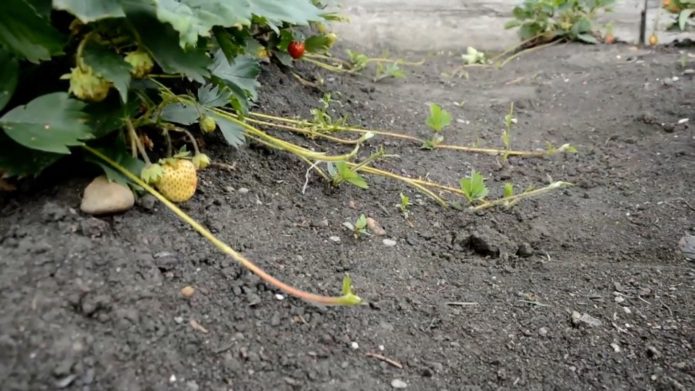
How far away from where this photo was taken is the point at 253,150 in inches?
64.8

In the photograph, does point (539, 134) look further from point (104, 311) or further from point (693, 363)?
point (104, 311)

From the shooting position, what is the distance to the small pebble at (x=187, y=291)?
1104mm

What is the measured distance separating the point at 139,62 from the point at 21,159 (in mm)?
258

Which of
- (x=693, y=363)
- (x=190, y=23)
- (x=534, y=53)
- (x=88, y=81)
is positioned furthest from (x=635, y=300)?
→ (x=534, y=53)

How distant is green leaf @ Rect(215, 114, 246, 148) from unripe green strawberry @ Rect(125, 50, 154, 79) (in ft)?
1.04

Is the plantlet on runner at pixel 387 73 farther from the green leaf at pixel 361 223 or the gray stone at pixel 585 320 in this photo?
the gray stone at pixel 585 320

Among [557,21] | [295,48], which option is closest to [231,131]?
[295,48]

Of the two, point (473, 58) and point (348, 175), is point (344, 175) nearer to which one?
Result: point (348, 175)

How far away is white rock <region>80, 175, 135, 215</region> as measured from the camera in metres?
1.17

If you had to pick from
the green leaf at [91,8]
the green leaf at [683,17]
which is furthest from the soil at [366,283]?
the green leaf at [683,17]

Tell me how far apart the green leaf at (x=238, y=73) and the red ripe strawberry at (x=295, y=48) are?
1.94 feet

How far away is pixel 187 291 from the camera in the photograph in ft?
3.64

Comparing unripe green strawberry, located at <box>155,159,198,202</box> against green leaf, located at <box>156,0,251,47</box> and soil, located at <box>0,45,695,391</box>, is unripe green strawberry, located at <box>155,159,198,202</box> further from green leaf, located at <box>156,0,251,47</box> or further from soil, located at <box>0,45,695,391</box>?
green leaf, located at <box>156,0,251,47</box>

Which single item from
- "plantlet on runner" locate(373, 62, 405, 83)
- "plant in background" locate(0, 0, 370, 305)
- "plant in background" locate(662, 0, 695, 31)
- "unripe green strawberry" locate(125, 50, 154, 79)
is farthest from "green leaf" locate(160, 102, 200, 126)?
"plant in background" locate(662, 0, 695, 31)
